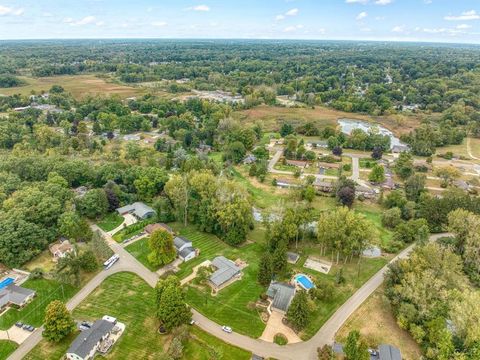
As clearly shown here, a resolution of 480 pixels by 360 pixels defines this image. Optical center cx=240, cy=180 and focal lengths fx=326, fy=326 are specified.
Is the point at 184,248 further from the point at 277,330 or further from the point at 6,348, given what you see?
the point at 6,348

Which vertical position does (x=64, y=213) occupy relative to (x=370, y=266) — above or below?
above

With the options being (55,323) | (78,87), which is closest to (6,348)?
(55,323)

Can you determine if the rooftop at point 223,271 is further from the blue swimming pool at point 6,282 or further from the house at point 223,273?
the blue swimming pool at point 6,282

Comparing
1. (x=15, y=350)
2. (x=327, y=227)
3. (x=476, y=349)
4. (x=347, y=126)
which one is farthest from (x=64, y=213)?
(x=347, y=126)

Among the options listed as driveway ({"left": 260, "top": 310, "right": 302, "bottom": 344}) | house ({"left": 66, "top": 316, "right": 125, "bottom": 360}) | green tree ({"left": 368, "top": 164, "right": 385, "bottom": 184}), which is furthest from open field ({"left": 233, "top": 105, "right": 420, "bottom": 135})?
house ({"left": 66, "top": 316, "right": 125, "bottom": 360})

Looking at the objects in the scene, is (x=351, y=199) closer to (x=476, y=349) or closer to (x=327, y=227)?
(x=327, y=227)

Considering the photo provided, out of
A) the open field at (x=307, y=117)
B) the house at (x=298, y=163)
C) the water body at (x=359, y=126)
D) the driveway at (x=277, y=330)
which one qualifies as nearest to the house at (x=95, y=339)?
the driveway at (x=277, y=330)
